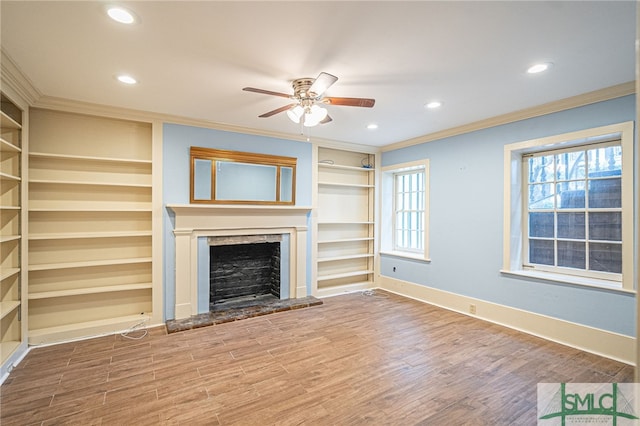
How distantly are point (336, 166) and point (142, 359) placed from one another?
370 centimetres

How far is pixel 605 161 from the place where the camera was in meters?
3.12

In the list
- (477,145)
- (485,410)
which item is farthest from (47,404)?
(477,145)

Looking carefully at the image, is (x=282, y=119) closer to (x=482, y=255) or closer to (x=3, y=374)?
(x=482, y=255)

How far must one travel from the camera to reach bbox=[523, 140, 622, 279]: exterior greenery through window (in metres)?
3.06

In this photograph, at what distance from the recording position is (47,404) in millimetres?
2221

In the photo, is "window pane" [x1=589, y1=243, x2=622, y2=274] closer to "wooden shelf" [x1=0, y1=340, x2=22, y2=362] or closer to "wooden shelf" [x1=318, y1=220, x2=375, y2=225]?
"wooden shelf" [x1=318, y1=220, x2=375, y2=225]

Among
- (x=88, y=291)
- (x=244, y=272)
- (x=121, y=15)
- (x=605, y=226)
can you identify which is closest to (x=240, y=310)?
(x=244, y=272)

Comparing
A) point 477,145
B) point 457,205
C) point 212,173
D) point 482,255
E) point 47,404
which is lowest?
point 47,404

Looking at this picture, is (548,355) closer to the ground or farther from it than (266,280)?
closer to the ground

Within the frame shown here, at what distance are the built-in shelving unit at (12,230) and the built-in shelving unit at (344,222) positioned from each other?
3.51m

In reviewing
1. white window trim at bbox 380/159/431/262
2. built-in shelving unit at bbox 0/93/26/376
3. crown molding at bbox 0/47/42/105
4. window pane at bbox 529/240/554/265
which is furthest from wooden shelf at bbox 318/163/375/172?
built-in shelving unit at bbox 0/93/26/376

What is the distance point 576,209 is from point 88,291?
5471mm

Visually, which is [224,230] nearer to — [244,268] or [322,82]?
[244,268]

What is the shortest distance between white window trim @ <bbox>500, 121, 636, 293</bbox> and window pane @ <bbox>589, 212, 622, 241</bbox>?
0.66 feet
